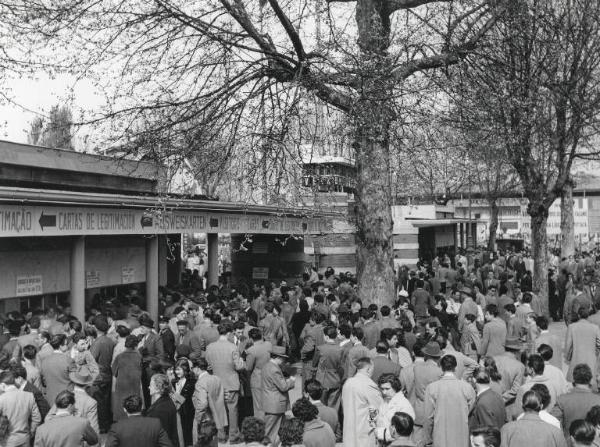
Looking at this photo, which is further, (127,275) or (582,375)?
(127,275)

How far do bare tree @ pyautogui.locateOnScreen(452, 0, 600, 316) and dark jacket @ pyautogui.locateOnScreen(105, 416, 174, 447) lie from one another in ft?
27.1

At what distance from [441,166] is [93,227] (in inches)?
288

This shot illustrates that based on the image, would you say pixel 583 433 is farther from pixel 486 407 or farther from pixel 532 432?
pixel 486 407

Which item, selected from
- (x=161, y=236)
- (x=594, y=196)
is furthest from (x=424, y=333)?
(x=594, y=196)

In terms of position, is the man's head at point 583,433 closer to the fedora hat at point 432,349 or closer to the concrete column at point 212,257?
the fedora hat at point 432,349

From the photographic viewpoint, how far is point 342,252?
3294 cm

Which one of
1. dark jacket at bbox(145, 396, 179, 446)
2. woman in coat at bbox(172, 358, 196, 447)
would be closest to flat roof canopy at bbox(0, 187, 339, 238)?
woman in coat at bbox(172, 358, 196, 447)

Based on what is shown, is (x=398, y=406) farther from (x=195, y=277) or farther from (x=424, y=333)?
(x=195, y=277)

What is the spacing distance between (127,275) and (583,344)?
39.5ft

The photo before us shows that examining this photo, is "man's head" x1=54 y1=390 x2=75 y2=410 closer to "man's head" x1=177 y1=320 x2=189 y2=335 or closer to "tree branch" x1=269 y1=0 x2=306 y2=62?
"man's head" x1=177 y1=320 x2=189 y2=335

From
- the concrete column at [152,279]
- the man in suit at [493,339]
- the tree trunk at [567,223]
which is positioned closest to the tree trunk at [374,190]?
the man in suit at [493,339]

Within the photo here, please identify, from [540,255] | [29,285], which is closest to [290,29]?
[29,285]

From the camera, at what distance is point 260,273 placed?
27188mm

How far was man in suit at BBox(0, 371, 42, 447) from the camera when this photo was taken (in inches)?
320
